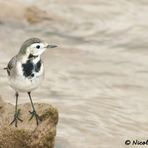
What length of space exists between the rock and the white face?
36.7 inches

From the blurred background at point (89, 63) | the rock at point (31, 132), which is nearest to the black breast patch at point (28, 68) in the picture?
the rock at point (31, 132)

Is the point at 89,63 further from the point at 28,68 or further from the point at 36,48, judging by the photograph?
the point at 28,68

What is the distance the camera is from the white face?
31.0ft

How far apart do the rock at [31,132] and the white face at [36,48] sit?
0.93m

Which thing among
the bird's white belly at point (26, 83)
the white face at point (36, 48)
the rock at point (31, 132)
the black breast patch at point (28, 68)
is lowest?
the rock at point (31, 132)

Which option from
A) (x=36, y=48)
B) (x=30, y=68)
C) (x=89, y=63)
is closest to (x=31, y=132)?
(x=30, y=68)

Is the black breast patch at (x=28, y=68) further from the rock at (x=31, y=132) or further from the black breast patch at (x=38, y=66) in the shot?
the rock at (x=31, y=132)

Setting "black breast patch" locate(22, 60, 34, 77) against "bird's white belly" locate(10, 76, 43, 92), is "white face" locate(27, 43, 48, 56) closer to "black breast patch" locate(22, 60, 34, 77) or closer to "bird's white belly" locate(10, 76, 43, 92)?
"black breast patch" locate(22, 60, 34, 77)

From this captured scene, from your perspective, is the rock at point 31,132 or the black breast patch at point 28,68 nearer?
the black breast patch at point 28,68

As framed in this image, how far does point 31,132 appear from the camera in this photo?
384 inches

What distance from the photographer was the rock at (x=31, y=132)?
980 centimetres

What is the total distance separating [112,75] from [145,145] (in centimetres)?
322

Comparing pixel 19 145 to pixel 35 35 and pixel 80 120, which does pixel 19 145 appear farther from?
pixel 35 35

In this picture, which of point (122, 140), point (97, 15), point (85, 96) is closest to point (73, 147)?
point (122, 140)
